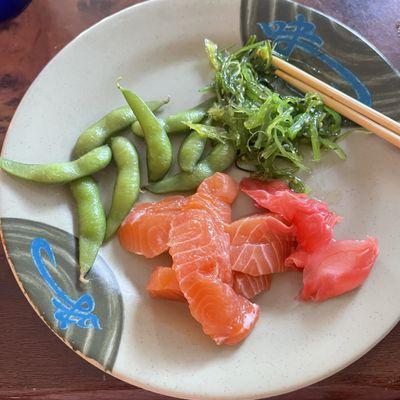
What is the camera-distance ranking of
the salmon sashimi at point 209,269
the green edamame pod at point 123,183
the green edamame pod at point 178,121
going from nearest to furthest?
1. the salmon sashimi at point 209,269
2. the green edamame pod at point 123,183
3. the green edamame pod at point 178,121

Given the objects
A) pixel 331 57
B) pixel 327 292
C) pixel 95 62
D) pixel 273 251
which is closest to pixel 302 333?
pixel 327 292

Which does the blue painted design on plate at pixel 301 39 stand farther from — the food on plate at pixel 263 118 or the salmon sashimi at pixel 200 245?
the salmon sashimi at pixel 200 245

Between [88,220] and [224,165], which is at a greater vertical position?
[224,165]

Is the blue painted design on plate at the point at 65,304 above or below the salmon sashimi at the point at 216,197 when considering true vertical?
below

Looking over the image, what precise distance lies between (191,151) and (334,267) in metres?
0.75

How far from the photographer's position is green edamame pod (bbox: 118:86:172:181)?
2289 millimetres

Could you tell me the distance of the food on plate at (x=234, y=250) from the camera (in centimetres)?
202

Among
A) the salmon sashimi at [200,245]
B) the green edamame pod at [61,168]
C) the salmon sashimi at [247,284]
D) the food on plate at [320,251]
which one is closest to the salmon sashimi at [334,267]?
the food on plate at [320,251]

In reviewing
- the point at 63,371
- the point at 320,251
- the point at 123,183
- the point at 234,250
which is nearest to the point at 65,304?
the point at 63,371

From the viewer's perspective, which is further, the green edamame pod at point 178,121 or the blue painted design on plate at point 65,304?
the green edamame pod at point 178,121

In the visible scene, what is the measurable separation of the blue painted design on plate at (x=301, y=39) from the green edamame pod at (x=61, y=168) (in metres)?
0.92

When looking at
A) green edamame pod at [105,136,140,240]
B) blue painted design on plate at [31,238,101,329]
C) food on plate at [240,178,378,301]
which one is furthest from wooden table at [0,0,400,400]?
green edamame pod at [105,136,140,240]

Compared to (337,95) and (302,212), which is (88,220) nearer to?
(302,212)

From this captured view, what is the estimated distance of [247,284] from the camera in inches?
84.1
